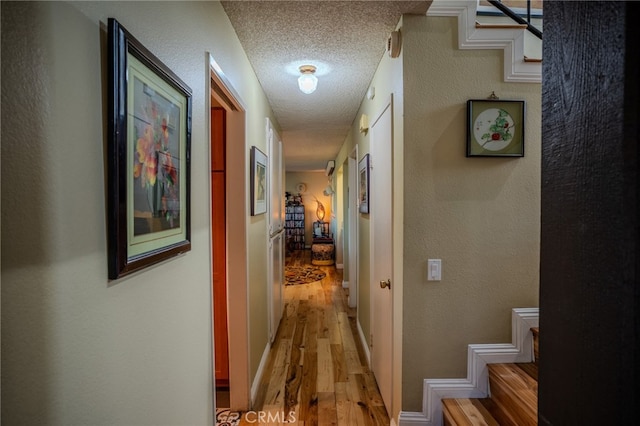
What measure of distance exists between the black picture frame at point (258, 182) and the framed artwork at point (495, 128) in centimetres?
138

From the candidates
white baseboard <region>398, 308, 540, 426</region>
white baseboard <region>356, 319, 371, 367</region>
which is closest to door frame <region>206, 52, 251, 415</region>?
white baseboard <region>398, 308, 540, 426</region>

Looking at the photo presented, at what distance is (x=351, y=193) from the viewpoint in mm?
4223

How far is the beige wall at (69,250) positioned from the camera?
0.49m

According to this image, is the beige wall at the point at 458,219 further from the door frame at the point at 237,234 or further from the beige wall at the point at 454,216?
the door frame at the point at 237,234

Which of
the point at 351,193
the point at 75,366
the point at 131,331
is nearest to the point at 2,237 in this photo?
the point at 75,366

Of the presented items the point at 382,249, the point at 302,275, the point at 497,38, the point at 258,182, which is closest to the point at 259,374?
the point at 382,249

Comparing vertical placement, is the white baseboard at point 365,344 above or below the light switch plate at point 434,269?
below

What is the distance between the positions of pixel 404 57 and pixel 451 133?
1.52ft

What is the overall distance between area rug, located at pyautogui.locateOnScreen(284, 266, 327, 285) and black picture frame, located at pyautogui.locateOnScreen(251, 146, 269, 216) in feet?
11.5

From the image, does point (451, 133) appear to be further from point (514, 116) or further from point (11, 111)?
point (11, 111)

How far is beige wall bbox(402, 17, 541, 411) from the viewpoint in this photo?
1676 mm

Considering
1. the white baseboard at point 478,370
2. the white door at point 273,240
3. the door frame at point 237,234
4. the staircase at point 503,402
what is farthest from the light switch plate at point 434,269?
the white door at point 273,240

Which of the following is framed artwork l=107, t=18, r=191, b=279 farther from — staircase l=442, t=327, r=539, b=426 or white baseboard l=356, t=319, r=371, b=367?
white baseboard l=356, t=319, r=371, b=367

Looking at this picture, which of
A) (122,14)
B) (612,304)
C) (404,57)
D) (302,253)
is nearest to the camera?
(612,304)
